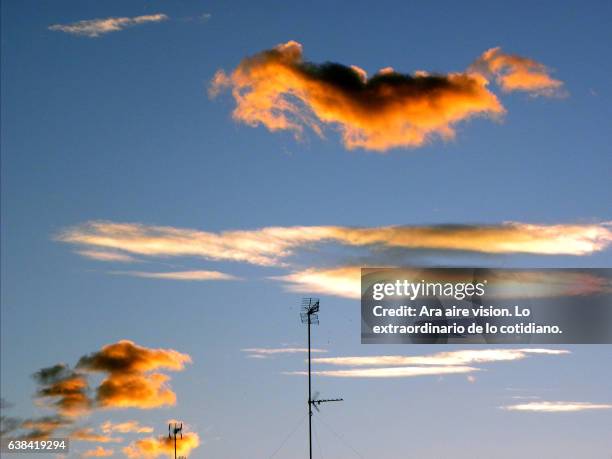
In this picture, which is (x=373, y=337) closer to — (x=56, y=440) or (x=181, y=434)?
(x=56, y=440)

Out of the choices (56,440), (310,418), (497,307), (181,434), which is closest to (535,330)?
(497,307)

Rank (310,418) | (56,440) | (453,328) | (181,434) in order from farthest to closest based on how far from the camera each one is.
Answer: (181,434) < (310,418) < (56,440) < (453,328)

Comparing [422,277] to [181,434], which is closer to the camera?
[422,277]

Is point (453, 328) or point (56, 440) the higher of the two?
point (453, 328)

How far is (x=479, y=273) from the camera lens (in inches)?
4112

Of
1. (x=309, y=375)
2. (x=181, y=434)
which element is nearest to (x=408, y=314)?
(x=309, y=375)

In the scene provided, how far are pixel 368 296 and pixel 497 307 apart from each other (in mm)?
12286

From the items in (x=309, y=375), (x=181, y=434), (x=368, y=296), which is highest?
(x=368, y=296)

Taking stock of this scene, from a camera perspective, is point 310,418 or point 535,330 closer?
point 535,330

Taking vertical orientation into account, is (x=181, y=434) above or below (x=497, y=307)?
below

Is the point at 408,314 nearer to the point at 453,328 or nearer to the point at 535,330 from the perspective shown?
the point at 453,328

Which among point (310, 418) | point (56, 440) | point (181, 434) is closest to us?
point (56, 440)

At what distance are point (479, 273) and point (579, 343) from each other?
1150 cm

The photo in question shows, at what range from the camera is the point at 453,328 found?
332ft
